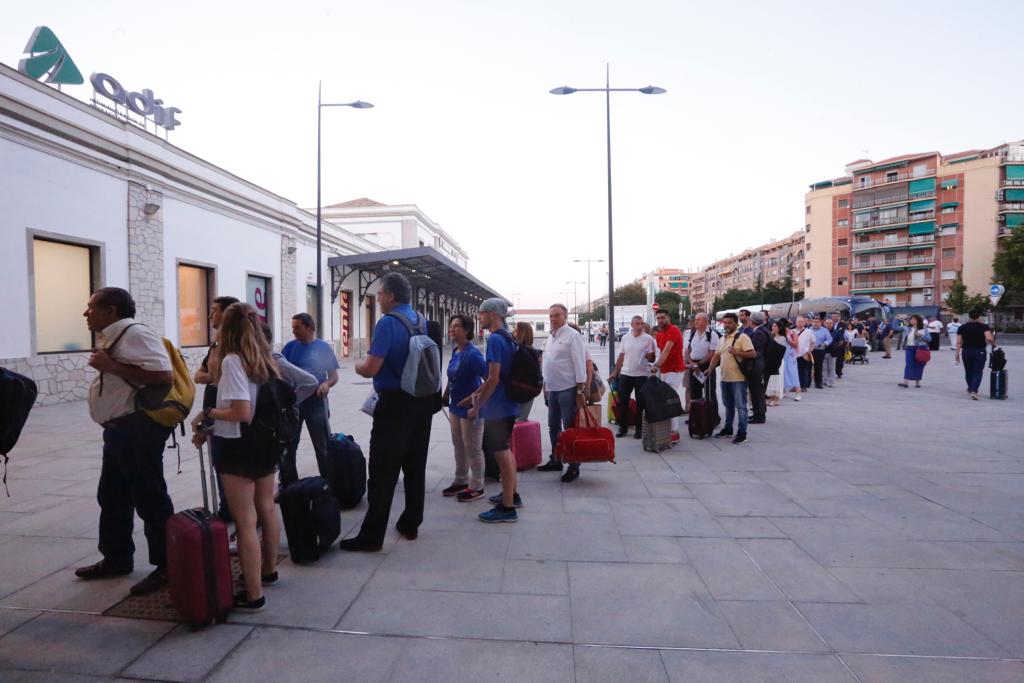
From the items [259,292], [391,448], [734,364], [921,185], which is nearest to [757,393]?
[734,364]

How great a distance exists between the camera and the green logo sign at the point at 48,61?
12.8 m

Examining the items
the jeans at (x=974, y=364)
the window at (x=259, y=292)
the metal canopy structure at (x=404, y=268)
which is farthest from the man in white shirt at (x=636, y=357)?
the metal canopy structure at (x=404, y=268)

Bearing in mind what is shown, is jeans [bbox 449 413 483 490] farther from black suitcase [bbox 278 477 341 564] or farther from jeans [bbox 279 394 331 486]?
black suitcase [bbox 278 477 341 564]

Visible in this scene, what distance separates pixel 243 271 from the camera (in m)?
18.6

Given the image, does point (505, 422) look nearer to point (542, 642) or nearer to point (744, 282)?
point (542, 642)

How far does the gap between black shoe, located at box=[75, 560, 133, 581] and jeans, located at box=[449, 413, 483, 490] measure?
2441 millimetres

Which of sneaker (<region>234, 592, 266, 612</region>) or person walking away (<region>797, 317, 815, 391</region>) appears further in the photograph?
person walking away (<region>797, 317, 815, 391</region>)

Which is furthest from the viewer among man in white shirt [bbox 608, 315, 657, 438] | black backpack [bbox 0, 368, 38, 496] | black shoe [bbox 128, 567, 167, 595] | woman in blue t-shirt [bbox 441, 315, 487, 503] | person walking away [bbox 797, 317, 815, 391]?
person walking away [bbox 797, 317, 815, 391]

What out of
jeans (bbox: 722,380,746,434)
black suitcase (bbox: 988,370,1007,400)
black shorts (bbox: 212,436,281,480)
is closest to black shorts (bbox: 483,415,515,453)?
black shorts (bbox: 212,436,281,480)

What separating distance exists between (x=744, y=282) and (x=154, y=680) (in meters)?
128

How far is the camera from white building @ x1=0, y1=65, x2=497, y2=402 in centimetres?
1054

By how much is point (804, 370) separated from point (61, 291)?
15673mm

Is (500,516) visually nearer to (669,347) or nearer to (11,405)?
(11,405)

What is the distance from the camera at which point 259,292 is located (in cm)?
1983
